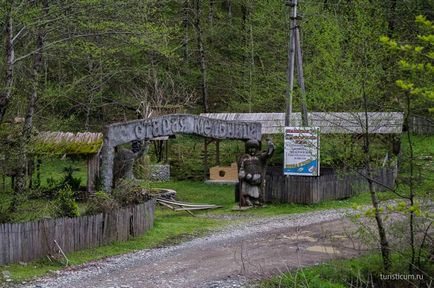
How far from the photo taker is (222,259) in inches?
464

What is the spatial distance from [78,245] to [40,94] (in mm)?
5173

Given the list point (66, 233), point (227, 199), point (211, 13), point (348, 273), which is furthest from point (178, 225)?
point (211, 13)

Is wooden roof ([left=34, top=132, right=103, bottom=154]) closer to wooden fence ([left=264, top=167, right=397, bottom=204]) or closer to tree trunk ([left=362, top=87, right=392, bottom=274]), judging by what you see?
wooden fence ([left=264, top=167, right=397, bottom=204])

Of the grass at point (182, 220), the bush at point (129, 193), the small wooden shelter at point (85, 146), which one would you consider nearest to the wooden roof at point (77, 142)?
the small wooden shelter at point (85, 146)

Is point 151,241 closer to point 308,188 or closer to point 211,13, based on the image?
point 308,188

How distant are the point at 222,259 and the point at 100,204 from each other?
130 inches

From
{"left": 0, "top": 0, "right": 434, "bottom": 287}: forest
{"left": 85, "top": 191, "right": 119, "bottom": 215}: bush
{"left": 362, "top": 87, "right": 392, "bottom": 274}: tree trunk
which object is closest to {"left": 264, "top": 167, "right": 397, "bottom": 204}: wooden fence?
{"left": 0, "top": 0, "right": 434, "bottom": 287}: forest

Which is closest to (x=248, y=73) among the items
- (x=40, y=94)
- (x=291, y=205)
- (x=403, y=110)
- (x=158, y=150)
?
(x=158, y=150)

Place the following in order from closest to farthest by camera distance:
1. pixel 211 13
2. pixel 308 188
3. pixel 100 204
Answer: pixel 100 204, pixel 308 188, pixel 211 13

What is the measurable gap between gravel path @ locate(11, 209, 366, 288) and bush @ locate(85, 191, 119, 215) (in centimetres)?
135

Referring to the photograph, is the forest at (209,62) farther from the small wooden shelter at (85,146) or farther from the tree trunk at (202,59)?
the small wooden shelter at (85,146)

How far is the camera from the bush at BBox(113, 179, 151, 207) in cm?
1427

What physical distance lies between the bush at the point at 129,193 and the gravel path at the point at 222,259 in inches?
77.0

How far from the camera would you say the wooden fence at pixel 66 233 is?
10961mm
